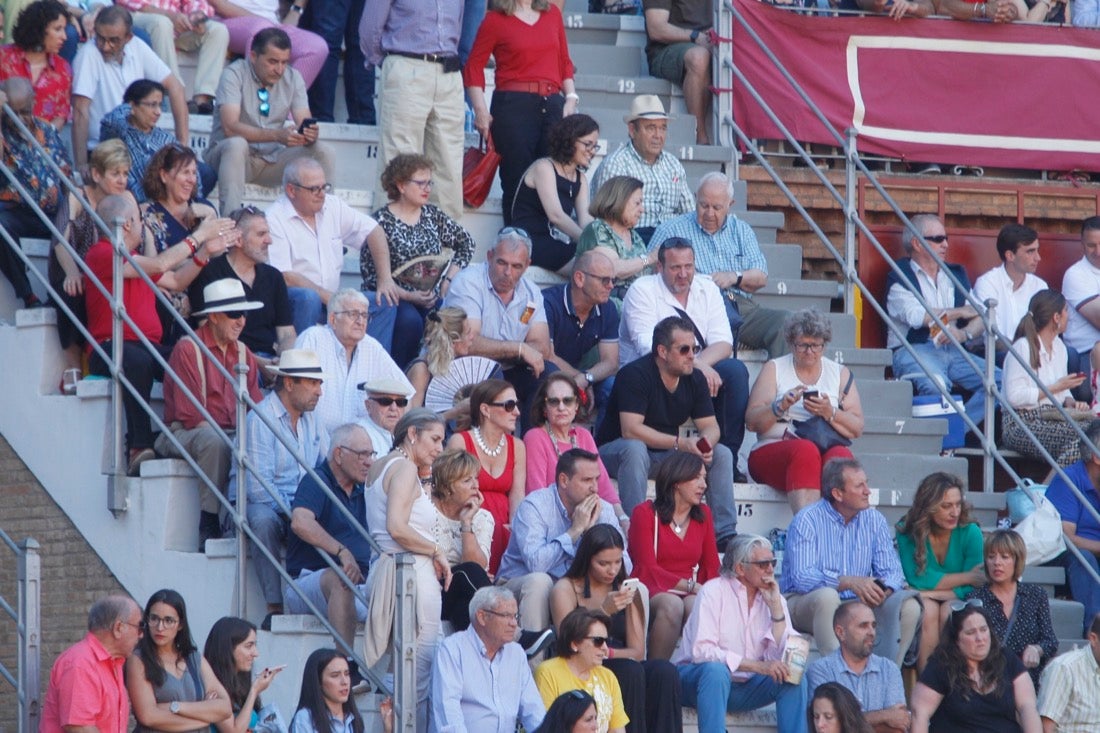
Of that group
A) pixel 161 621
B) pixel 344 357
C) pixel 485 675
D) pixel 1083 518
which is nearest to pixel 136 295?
pixel 344 357

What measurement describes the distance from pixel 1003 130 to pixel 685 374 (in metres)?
4.42

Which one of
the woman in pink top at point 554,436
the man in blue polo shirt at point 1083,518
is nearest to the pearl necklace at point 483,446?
the woman in pink top at point 554,436

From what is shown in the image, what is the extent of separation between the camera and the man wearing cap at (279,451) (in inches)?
446

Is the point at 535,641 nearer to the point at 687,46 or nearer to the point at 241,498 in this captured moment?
the point at 241,498

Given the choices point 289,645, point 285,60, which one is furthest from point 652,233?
point 289,645

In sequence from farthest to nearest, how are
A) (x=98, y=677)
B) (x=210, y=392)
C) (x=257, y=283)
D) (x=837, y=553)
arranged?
(x=257, y=283), (x=837, y=553), (x=210, y=392), (x=98, y=677)

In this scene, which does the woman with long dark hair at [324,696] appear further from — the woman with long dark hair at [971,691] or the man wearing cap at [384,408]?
the woman with long dark hair at [971,691]

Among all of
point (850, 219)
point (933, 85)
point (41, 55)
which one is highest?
point (933, 85)

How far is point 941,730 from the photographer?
444 inches

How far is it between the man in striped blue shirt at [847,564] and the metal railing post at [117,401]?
3.45 m

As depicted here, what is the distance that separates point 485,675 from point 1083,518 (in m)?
4.01

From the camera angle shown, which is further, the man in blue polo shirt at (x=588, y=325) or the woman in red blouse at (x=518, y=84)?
the woman in red blouse at (x=518, y=84)

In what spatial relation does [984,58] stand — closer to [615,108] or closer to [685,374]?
[615,108]

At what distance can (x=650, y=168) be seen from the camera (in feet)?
47.3
